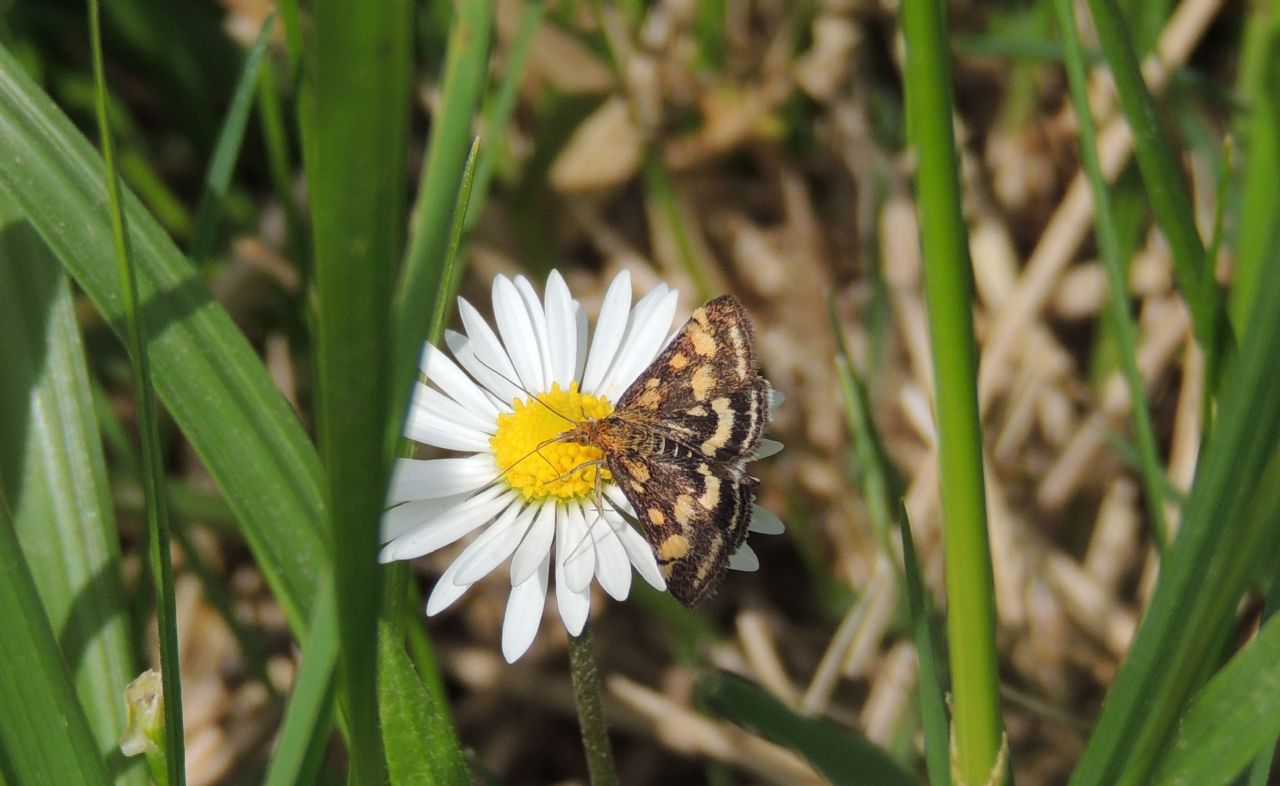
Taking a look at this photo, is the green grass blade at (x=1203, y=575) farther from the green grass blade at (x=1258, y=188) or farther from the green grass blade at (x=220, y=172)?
the green grass blade at (x=220, y=172)

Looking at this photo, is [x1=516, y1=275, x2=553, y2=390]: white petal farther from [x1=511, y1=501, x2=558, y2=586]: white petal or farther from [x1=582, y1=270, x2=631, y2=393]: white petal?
[x1=511, y1=501, x2=558, y2=586]: white petal

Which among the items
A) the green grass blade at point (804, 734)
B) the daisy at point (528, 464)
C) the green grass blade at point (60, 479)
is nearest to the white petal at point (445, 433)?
the daisy at point (528, 464)

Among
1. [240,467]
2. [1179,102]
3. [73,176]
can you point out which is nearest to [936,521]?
[1179,102]

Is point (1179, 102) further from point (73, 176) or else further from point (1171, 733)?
point (73, 176)

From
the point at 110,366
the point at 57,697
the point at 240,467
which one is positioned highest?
the point at 110,366

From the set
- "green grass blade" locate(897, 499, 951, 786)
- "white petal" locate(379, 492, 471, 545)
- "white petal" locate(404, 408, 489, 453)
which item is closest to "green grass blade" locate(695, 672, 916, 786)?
"green grass blade" locate(897, 499, 951, 786)

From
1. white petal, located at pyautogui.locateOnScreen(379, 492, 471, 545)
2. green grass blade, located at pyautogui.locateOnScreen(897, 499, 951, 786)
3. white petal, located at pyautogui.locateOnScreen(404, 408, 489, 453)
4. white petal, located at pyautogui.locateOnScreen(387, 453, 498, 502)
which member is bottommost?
green grass blade, located at pyautogui.locateOnScreen(897, 499, 951, 786)
